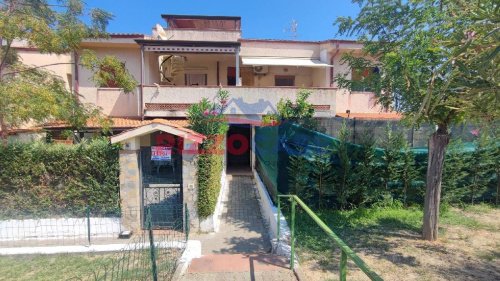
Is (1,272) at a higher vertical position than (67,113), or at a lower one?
lower

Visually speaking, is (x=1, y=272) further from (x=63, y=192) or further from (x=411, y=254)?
(x=411, y=254)

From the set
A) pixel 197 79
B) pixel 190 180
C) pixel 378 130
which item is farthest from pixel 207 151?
pixel 197 79

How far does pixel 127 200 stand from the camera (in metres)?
6.60

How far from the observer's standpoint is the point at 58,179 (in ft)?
22.9

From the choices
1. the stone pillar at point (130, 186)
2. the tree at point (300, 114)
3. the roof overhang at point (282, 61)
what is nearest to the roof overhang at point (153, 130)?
the stone pillar at point (130, 186)

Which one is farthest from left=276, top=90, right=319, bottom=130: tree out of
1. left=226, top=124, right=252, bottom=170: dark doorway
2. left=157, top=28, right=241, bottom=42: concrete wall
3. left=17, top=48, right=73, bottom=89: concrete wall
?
left=17, top=48, right=73, bottom=89: concrete wall

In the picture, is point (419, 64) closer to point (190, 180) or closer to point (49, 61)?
point (190, 180)

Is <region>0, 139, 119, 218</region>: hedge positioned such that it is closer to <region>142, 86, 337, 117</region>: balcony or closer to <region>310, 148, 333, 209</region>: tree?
<region>310, 148, 333, 209</region>: tree

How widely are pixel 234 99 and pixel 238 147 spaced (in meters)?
3.73

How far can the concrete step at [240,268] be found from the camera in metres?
4.01

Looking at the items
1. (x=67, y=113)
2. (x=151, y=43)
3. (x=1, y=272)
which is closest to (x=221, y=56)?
(x=151, y=43)

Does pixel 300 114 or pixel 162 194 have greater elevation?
pixel 300 114

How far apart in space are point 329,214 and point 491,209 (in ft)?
15.1

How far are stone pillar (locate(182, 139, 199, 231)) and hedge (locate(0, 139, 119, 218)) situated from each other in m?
1.79
